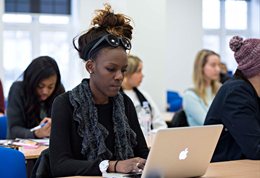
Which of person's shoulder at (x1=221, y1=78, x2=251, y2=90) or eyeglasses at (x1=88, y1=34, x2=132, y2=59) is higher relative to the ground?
eyeglasses at (x1=88, y1=34, x2=132, y2=59)

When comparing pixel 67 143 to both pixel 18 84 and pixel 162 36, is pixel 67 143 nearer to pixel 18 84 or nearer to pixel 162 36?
pixel 18 84

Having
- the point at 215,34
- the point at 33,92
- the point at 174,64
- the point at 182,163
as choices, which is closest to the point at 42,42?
the point at 174,64

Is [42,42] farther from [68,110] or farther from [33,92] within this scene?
[68,110]

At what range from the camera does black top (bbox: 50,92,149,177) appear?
2.38 m

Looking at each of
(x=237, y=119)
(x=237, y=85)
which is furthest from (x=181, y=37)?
(x=237, y=119)

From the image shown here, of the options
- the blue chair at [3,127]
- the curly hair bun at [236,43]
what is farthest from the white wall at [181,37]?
the curly hair bun at [236,43]

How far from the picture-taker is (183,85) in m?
9.97

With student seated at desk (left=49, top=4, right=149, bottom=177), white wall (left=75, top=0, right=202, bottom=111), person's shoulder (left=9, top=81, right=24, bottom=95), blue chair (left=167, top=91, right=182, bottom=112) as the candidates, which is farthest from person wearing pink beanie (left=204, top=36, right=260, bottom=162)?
blue chair (left=167, top=91, right=182, bottom=112)

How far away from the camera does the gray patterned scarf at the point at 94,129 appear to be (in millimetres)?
2506

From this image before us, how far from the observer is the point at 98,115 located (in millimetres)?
2600

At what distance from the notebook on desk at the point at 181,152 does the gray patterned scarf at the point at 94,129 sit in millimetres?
268

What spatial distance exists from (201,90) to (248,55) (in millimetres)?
2287

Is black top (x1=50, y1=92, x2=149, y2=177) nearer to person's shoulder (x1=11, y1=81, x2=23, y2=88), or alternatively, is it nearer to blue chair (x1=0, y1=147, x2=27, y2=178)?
blue chair (x1=0, y1=147, x2=27, y2=178)

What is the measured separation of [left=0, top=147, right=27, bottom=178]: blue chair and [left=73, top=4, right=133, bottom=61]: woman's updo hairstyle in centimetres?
56
